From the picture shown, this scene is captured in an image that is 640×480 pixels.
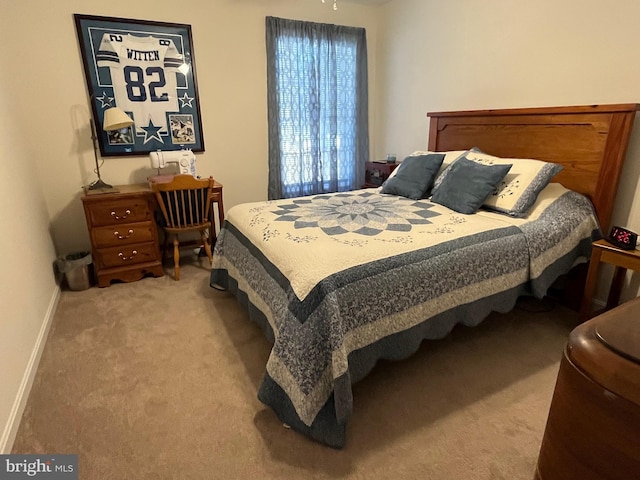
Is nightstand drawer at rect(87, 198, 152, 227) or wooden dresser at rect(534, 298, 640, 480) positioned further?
nightstand drawer at rect(87, 198, 152, 227)

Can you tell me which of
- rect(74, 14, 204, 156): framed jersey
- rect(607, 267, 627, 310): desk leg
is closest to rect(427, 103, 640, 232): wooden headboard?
rect(607, 267, 627, 310): desk leg

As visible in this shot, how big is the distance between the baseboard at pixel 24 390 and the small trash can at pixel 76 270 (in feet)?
1.19

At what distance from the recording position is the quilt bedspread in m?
1.39

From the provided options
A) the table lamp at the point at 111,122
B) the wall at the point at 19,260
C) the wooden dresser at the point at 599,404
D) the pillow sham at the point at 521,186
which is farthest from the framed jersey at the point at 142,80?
the wooden dresser at the point at 599,404

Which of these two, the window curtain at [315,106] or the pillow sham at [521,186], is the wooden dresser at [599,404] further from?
the window curtain at [315,106]

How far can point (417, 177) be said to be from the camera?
2.73m

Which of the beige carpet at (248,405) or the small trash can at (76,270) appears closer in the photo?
the beige carpet at (248,405)

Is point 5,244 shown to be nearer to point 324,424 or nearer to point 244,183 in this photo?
point 324,424

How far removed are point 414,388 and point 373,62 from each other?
11.8ft

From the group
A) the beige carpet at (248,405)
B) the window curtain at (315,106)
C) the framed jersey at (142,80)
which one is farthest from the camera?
the window curtain at (315,106)

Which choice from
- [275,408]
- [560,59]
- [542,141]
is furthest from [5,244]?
[560,59]

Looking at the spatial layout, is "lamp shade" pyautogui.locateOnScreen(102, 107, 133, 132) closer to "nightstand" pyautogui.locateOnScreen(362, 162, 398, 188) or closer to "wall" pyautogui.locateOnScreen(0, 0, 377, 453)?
"wall" pyautogui.locateOnScreen(0, 0, 377, 453)

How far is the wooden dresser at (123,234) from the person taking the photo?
9.04 feet

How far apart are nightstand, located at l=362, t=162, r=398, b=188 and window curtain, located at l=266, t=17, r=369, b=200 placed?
31 centimetres
